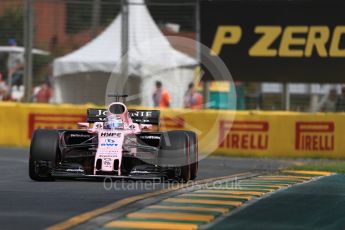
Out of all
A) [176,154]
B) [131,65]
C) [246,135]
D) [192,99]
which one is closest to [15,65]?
[131,65]

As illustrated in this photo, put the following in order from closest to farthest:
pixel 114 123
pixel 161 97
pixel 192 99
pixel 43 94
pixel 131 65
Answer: pixel 114 123 → pixel 161 97 → pixel 192 99 → pixel 131 65 → pixel 43 94

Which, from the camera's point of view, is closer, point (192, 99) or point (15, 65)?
point (192, 99)

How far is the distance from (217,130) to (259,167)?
128 inches

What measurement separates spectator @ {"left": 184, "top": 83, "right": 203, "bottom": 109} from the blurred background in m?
0.02

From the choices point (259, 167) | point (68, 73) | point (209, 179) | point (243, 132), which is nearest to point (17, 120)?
point (68, 73)

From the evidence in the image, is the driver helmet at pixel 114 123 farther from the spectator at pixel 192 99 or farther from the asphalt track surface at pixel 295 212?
the spectator at pixel 192 99

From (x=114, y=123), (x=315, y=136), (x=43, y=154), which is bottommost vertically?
(x=43, y=154)

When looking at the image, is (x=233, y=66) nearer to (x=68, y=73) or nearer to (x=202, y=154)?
(x=202, y=154)

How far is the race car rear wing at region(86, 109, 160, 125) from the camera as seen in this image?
43.1 ft

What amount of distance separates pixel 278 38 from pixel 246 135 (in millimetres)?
2668

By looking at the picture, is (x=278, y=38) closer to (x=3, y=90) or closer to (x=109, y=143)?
(x=3, y=90)

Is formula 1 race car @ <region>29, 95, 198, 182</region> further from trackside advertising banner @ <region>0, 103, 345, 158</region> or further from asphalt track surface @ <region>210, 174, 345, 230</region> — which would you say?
trackside advertising banner @ <region>0, 103, 345, 158</region>

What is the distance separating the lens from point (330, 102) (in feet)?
73.0

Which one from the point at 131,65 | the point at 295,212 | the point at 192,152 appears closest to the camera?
the point at 295,212
